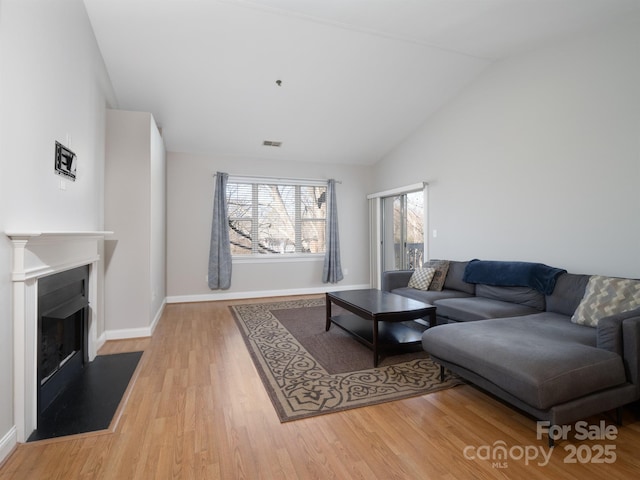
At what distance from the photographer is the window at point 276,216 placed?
5.71 m

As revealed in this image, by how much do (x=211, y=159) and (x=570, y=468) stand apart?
18.3ft

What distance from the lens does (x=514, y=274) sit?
332 cm

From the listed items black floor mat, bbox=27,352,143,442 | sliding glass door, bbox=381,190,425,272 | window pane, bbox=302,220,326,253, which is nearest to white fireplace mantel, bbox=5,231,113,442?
black floor mat, bbox=27,352,143,442

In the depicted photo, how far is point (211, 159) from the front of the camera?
5523mm

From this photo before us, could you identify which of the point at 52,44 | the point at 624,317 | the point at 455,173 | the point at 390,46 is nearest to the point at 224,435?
the point at 624,317

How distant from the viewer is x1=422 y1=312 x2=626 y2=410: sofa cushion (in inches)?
64.6

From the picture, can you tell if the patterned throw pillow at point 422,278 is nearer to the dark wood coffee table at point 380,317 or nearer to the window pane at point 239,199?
the dark wood coffee table at point 380,317

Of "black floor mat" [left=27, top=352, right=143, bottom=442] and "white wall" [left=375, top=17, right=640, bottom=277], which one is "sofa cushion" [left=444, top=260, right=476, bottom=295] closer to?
"white wall" [left=375, top=17, right=640, bottom=277]

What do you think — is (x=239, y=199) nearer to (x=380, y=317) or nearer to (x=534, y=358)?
(x=380, y=317)

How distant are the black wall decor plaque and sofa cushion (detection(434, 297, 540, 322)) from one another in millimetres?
3459

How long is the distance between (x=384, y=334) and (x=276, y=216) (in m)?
3.39

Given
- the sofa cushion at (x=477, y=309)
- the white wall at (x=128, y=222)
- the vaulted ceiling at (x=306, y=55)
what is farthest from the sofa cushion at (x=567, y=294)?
the white wall at (x=128, y=222)

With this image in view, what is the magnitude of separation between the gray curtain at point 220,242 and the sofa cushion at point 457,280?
345cm

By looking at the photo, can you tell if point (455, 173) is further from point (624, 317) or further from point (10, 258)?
point (10, 258)
